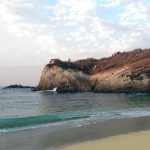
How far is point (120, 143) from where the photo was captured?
15.0 m

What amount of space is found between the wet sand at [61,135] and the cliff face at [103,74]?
43300mm

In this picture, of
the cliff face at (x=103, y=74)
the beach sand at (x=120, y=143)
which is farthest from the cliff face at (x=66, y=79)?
the beach sand at (x=120, y=143)

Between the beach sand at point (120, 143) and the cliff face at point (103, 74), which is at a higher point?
Answer: the cliff face at point (103, 74)

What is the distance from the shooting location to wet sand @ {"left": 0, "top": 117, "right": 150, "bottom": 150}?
14.7 m

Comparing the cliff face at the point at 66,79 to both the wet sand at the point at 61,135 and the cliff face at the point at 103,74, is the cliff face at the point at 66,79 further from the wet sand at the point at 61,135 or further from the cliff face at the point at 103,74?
the wet sand at the point at 61,135

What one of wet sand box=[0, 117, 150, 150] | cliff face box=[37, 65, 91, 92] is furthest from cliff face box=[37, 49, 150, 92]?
wet sand box=[0, 117, 150, 150]

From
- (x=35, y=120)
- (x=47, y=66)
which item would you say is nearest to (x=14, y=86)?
(x=47, y=66)

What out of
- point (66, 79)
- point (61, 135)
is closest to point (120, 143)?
point (61, 135)

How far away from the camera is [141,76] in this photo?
64.8 m

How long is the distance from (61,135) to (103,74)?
181 ft

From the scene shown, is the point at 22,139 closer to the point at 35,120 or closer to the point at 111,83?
the point at 35,120

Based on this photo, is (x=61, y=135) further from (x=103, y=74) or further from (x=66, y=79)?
(x=103, y=74)

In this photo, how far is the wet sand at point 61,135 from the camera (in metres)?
14.7

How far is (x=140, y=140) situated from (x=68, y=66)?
60249 mm
